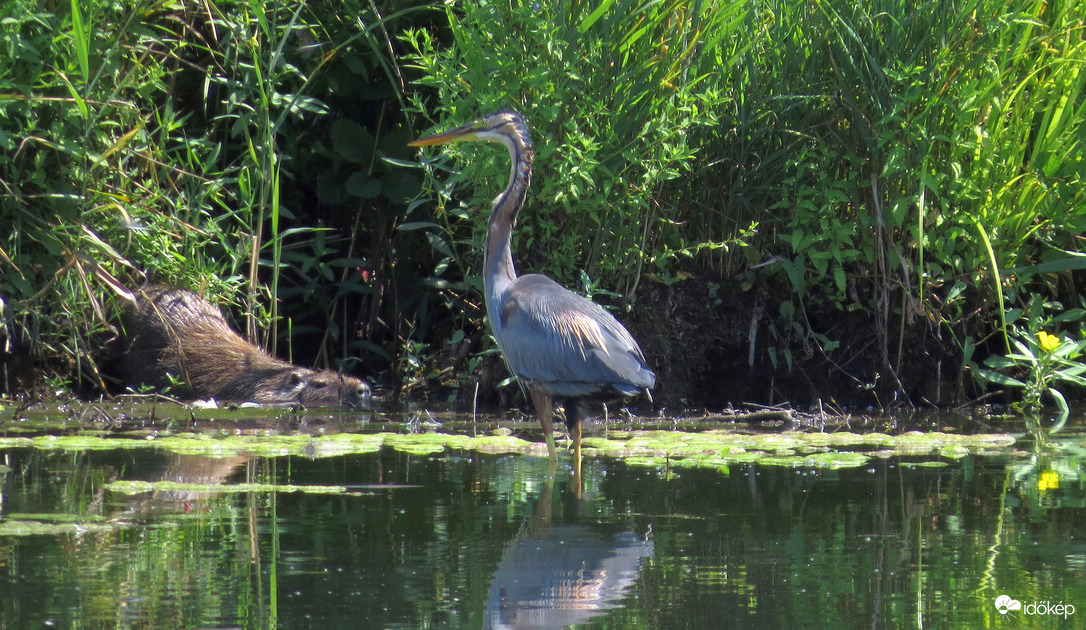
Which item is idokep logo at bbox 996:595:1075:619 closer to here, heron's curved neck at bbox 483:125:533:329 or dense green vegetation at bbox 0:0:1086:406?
heron's curved neck at bbox 483:125:533:329

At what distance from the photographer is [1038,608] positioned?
3098 millimetres

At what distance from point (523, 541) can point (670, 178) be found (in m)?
3.08

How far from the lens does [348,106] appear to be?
8.27 m

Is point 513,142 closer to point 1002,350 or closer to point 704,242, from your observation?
Answer: point 704,242

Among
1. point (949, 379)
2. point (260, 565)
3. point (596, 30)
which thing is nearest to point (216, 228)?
point (596, 30)

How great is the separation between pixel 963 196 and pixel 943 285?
2.13 feet

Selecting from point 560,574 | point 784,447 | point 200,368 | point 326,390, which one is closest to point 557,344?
point 784,447

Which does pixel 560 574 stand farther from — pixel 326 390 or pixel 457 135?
pixel 326 390

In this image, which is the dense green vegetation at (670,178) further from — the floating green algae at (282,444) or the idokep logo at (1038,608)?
the idokep logo at (1038,608)

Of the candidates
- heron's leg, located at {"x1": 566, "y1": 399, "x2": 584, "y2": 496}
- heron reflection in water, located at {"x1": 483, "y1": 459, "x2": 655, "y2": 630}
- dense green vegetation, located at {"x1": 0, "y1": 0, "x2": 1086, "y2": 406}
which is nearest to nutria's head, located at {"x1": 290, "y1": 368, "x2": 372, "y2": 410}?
dense green vegetation, located at {"x1": 0, "y1": 0, "x2": 1086, "y2": 406}

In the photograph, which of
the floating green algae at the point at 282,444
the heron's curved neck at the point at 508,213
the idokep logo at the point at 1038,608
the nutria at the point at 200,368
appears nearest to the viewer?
the idokep logo at the point at 1038,608

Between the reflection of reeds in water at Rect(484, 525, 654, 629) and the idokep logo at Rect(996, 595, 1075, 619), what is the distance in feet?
3.15

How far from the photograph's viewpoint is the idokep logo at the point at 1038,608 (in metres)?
3.07

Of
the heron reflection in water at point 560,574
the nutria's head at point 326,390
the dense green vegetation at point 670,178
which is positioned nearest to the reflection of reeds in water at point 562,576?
the heron reflection in water at point 560,574
